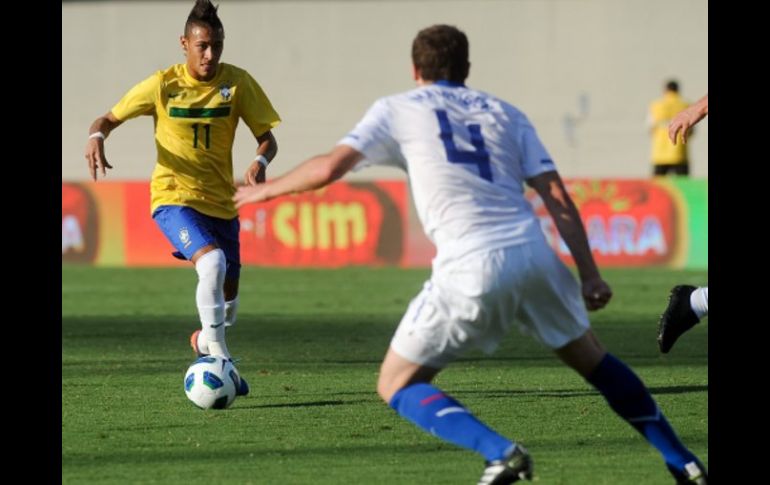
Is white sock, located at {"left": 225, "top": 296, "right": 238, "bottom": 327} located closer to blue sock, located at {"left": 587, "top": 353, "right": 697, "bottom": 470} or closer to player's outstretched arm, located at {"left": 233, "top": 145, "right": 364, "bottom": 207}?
player's outstretched arm, located at {"left": 233, "top": 145, "right": 364, "bottom": 207}

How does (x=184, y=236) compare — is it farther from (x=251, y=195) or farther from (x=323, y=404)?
(x=251, y=195)

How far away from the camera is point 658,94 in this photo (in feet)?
117

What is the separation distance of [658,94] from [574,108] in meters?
1.82

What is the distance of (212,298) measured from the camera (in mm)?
9547

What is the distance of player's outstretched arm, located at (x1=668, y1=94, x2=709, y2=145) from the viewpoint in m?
8.17

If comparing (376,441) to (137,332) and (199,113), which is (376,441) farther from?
(137,332)

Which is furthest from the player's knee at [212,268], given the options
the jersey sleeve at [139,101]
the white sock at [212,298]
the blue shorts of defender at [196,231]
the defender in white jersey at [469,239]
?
the defender in white jersey at [469,239]

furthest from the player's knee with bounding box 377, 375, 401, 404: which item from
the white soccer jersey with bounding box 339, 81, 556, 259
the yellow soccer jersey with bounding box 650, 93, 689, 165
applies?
the yellow soccer jersey with bounding box 650, 93, 689, 165

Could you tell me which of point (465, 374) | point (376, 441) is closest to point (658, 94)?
point (465, 374)

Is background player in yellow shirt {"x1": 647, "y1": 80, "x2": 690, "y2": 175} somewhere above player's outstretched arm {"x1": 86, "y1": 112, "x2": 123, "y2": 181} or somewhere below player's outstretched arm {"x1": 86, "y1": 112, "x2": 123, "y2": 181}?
below

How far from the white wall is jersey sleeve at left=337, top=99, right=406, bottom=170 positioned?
2803cm

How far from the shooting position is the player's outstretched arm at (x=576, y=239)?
6332 mm
